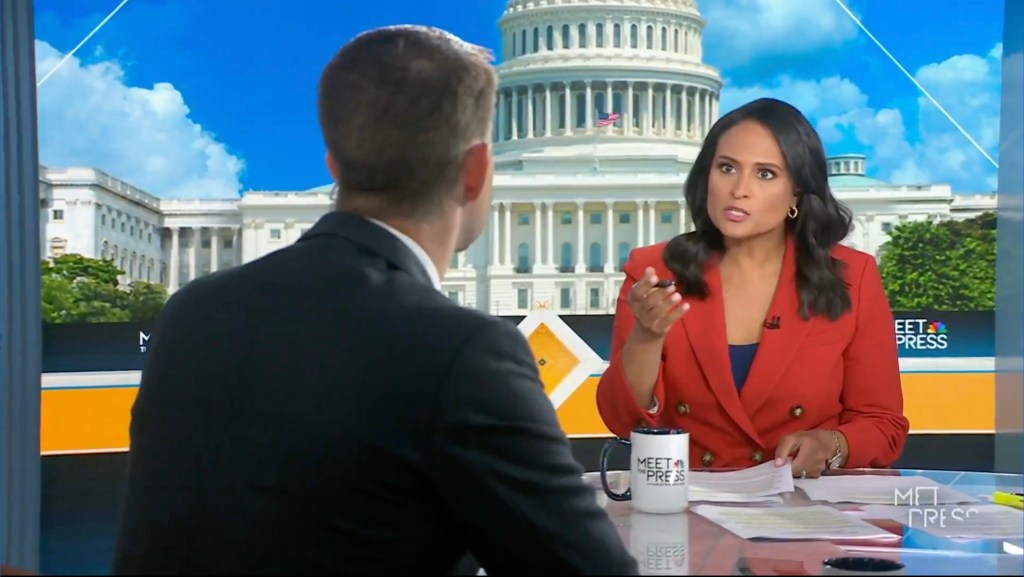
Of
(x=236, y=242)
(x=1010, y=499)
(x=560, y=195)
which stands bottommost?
(x=1010, y=499)

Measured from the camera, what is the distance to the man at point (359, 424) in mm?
1005

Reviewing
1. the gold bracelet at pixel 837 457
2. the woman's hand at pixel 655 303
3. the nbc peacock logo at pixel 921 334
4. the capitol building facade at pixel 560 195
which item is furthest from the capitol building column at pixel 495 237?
the woman's hand at pixel 655 303

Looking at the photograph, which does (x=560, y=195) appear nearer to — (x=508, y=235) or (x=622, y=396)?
(x=508, y=235)

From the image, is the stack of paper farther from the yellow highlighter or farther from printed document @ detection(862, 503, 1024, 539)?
the yellow highlighter

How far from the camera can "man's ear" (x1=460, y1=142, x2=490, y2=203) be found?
1186mm

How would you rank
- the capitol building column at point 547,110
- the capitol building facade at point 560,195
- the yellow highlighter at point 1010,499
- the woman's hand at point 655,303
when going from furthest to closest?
1. the capitol building column at point 547,110
2. the capitol building facade at point 560,195
3. the woman's hand at point 655,303
4. the yellow highlighter at point 1010,499

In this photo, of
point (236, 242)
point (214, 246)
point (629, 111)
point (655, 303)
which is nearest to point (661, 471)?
point (655, 303)

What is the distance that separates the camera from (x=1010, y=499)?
1811 millimetres

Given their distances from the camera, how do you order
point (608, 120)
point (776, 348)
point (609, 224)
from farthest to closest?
point (609, 224) < point (608, 120) < point (776, 348)

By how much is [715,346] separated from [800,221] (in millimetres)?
355

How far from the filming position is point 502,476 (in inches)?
39.7

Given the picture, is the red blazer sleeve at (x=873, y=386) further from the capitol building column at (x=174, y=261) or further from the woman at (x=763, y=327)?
the capitol building column at (x=174, y=261)

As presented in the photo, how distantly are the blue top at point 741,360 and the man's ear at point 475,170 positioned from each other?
1237mm

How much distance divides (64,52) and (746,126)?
12.1 feet
